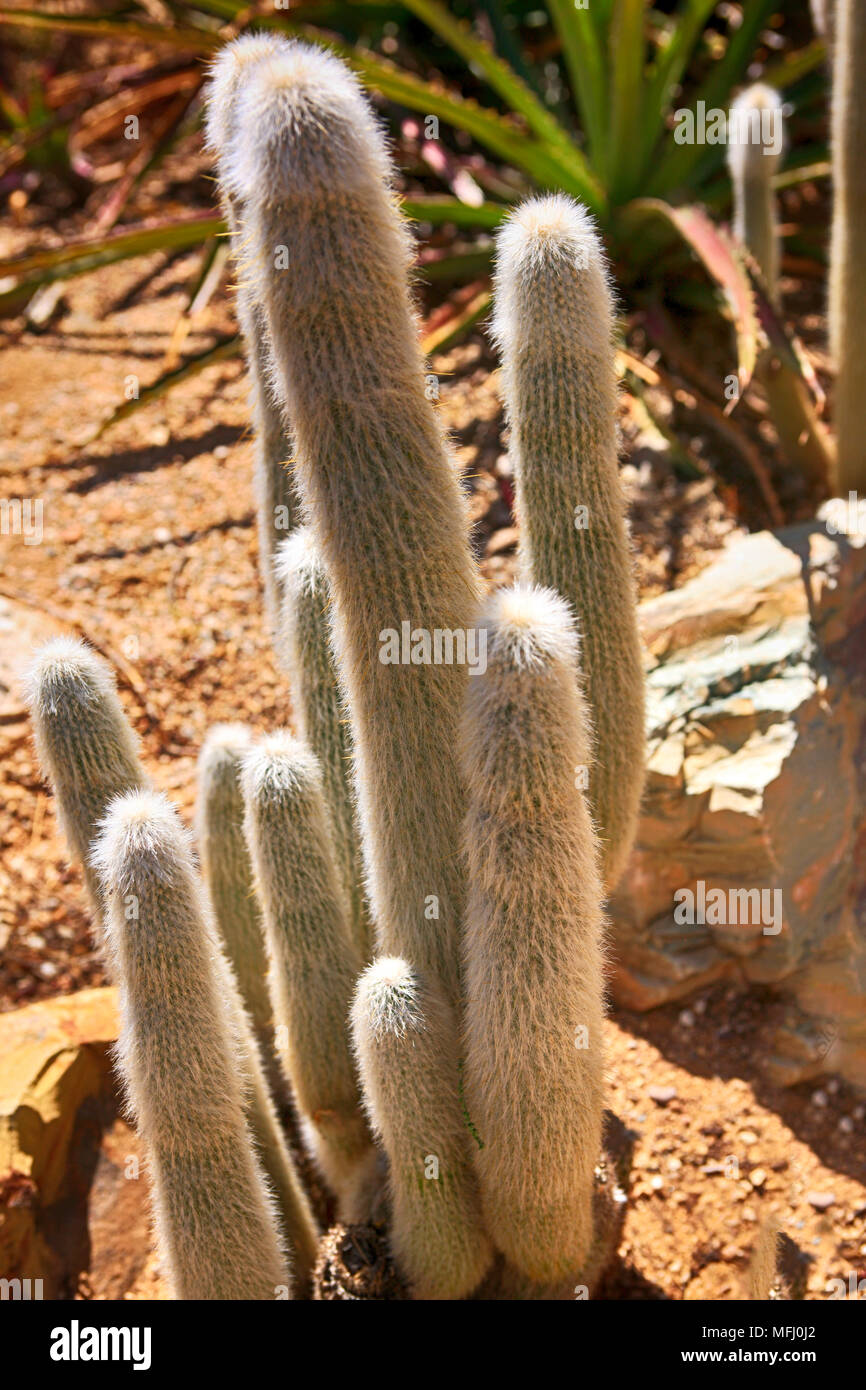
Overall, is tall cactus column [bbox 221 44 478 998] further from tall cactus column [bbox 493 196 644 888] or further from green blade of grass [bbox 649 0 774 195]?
green blade of grass [bbox 649 0 774 195]

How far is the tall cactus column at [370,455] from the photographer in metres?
1.58

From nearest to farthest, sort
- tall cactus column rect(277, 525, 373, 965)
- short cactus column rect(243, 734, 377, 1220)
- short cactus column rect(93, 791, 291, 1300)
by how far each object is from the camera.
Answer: short cactus column rect(93, 791, 291, 1300), short cactus column rect(243, 734, 377, 1220), tall cactus column rect(277, 525, 373, 965)

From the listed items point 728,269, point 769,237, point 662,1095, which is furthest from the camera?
point 769,237

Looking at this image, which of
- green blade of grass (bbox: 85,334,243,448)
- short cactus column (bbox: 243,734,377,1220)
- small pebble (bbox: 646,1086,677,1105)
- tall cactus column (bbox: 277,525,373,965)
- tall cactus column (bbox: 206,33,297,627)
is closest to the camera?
A: tall cactus column (bbox: 206,33,297,627)

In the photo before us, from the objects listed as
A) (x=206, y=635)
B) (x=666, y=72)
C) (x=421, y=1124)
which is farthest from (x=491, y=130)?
(x=421, y=1124)

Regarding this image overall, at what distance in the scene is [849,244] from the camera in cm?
334

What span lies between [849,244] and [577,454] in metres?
1.87

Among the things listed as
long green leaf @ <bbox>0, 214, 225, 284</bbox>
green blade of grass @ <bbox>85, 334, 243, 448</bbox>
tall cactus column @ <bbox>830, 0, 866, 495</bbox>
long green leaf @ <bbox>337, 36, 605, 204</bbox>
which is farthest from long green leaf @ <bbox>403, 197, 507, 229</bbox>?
tall cactus column @ <bbox>830, 0, 866, 495</bbox>

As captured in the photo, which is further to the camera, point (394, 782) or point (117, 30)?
point (117, 30)

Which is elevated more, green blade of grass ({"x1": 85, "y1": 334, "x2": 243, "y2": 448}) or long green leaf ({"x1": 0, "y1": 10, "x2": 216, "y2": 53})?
long green leaf ({"x1": 0, "y1": 10, "x2": 216, "y2": 53})

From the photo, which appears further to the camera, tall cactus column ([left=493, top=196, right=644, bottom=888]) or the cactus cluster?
tall cactus column ([left=493, top=196, right=644, bottom=888])

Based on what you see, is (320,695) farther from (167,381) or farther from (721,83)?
(721,83)

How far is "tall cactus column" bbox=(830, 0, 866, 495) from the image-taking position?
3.14 metres
